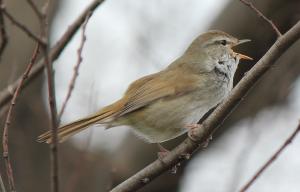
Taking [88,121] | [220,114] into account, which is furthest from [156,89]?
[220,114]

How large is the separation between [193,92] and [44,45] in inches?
86.5

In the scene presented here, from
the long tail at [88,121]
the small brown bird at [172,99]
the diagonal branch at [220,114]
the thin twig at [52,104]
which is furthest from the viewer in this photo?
the small brown bird at [172,99]

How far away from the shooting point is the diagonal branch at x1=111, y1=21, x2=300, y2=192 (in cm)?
282

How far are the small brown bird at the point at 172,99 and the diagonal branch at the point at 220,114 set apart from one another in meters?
0.71

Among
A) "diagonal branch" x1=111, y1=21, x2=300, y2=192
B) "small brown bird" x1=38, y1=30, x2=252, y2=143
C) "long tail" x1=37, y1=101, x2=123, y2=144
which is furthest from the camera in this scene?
"small brown bird" x1=38, y1=30, x2=252, y2=143

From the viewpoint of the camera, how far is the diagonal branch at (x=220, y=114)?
9.27 ft

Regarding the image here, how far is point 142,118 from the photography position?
433cm

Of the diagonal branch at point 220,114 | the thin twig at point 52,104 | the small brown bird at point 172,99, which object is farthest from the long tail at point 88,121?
the thin twig at point 52,104

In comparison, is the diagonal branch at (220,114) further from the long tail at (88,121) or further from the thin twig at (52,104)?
the thin twig at (52,104)

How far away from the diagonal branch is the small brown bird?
2.33 feet

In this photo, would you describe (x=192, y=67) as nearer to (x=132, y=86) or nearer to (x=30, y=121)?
(x=132, y=86)

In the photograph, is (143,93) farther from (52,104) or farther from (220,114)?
(52,104)

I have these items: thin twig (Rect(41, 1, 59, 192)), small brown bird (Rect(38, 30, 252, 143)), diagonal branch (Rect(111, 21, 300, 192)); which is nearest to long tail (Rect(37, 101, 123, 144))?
small brown bird (Rect(38, 30, 252, 143))

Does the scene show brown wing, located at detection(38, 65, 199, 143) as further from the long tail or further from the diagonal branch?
the diagonal branch
